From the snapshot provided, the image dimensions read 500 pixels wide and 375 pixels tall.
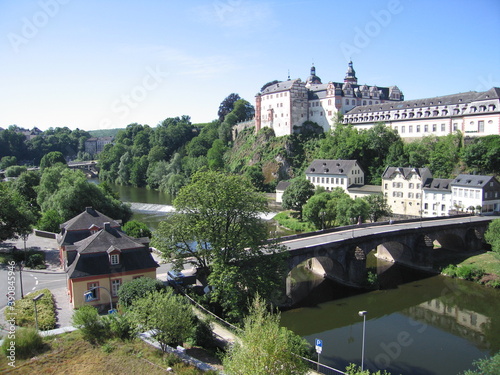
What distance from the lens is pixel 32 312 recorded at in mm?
23234

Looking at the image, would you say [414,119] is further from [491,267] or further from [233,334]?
[233,334]

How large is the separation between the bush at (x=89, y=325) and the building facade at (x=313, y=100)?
255ft

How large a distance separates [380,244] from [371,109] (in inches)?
2048

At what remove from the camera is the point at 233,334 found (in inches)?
931

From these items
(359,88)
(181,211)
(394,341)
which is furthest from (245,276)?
(359,88)

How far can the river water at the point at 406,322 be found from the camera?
25062mm

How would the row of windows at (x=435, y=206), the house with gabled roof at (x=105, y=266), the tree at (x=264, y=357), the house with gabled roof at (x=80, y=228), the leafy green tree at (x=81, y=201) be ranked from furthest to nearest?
the row of windows at (x=435, y=206) → the leafy green tree at (x=81, y=201) → the house with gabled roof at (x=80, y=228) → the house with gabled roof at (x=105, y=266) → the tree at (x=264, y=357)

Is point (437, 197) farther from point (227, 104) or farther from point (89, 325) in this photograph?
point (227, 104)

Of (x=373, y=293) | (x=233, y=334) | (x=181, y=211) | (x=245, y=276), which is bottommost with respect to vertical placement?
(x=373, y=293)

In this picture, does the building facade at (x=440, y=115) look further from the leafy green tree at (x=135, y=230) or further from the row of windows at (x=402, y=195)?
the leafy green tree at (x=135, y=230)

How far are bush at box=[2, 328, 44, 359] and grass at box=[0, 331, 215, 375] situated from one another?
324mm

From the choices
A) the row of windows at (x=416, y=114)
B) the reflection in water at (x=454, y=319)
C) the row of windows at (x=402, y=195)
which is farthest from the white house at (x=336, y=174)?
the reflection in water at (x=454, y=319)

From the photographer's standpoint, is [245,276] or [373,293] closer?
[245,276]

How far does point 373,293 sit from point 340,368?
14268 mm
